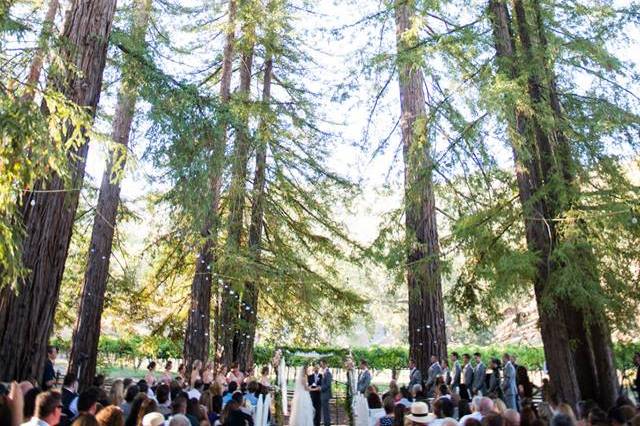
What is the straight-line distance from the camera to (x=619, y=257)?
9.17m

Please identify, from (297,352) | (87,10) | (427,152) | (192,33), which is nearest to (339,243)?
(297,352)

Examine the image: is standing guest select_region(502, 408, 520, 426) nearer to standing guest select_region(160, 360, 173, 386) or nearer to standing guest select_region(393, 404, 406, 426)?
standing guest select_region(393, 404, 406, 426)

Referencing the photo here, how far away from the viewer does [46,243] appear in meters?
7.35

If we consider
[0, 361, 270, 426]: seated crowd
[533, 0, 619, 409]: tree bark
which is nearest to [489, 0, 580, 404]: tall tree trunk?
[533, 0, 619, 409]: tree bark

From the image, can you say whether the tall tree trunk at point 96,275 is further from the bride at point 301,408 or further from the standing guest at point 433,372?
the standing guest at point 433,372

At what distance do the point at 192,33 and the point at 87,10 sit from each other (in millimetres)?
9690

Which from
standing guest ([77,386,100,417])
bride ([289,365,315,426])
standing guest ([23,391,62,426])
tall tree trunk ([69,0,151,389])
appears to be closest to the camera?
standing guest ([23,391,62,426])

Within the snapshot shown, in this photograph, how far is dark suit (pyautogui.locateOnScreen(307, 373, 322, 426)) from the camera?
14.0 metres

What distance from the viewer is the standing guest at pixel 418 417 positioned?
576cm

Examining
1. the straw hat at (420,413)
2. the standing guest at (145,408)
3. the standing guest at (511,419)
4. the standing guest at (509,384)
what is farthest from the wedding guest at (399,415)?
the standing guest at (509,384)

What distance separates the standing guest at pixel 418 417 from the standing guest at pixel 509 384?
6.16m

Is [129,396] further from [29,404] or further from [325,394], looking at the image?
[325,394]

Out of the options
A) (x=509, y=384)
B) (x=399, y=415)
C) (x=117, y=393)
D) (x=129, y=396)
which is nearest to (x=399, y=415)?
(x=399, y=415)

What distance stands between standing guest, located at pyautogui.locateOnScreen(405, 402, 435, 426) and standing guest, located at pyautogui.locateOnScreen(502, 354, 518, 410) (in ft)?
20.2
